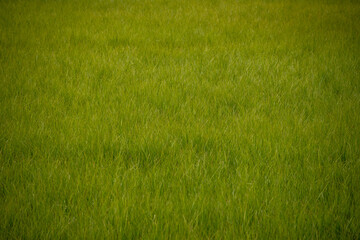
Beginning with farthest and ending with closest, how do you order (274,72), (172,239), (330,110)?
(274,72), (330,110), (172,239)

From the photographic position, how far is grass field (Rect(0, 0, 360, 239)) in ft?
5.32

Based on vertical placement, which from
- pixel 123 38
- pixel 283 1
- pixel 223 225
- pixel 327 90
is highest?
pixel 283 1

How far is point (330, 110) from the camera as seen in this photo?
9.81 feet

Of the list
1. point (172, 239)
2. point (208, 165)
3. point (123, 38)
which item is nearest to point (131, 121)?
point (208, 165)

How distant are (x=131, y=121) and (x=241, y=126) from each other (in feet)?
3.27

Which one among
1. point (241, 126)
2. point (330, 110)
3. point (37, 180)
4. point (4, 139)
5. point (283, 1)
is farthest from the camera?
point (283, 1)

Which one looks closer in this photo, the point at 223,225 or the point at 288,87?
the point at 223,225

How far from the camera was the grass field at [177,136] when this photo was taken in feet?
5.32

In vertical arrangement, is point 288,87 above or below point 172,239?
above

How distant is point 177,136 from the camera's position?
8.05ft

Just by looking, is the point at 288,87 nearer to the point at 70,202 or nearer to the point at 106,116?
the point at 106,116

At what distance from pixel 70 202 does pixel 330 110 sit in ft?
8.45

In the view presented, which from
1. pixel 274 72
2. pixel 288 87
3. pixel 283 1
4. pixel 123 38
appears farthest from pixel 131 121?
pixel 283 1

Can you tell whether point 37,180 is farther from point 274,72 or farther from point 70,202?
point 274,72
